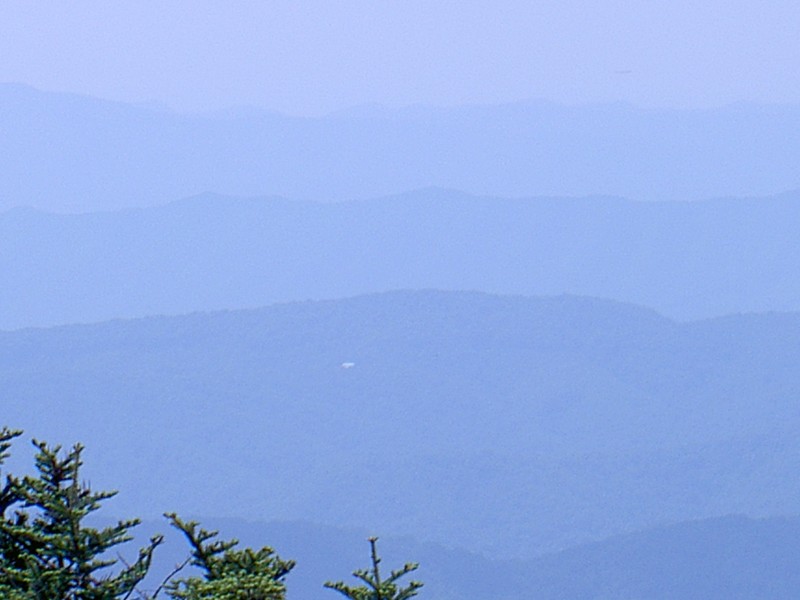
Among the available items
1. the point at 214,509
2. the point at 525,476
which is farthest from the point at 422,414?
the point at 214,509

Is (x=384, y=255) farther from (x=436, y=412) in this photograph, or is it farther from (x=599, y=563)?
(x=599, y=563)

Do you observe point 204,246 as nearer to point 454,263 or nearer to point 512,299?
point 454,263

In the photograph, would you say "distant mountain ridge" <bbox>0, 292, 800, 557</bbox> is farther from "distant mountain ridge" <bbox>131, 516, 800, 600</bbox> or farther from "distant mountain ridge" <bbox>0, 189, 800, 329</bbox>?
"distant mountain ridge" <bbox>0, 189, 800, 329</bbox>

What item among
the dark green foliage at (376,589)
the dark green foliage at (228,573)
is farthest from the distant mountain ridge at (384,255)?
the dark green foliage at (376,589)

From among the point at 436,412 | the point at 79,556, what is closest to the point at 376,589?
the point at 79,556

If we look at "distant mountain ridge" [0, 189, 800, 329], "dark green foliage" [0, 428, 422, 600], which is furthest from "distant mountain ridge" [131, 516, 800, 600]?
"distant mountain ridge" [0, 189, 800, 329]
